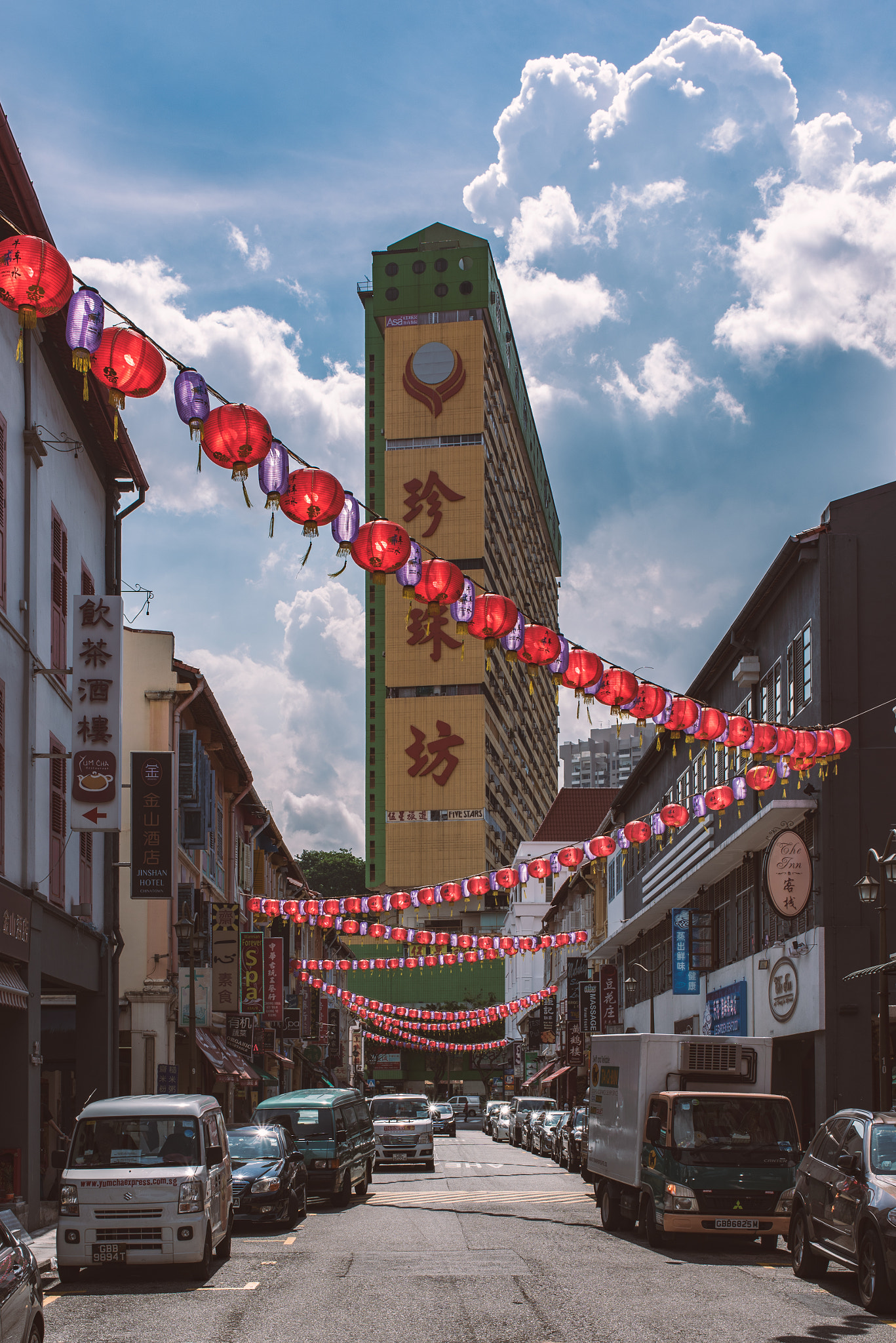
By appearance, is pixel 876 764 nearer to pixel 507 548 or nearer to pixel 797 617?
pixel 797 617

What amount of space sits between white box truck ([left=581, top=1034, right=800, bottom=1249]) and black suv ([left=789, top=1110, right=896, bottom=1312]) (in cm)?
200

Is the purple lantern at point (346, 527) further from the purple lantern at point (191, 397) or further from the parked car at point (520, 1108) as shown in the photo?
the parked car at point (520, 1108)

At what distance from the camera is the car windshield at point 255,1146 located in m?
22.0

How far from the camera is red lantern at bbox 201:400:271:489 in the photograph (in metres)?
13.4

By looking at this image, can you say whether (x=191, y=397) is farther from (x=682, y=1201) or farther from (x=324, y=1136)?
(x=324, y=1136)

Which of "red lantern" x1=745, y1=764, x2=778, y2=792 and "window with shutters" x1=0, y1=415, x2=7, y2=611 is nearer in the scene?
"window with shutters" x1=0, y1=415, x2=7, y2=611

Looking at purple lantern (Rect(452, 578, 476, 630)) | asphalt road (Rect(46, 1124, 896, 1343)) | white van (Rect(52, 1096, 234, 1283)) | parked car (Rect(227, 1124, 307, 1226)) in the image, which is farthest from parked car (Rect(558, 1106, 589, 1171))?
white van (Rect(52, 1096, 234, 1283))

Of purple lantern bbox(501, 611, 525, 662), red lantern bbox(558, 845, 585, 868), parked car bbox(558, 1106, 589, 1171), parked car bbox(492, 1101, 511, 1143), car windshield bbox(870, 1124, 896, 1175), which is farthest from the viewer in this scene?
parked car bbox(492, 1101, 511, 1143)

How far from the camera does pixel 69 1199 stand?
15047 mm

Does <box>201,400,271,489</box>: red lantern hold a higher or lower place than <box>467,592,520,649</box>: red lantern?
higher

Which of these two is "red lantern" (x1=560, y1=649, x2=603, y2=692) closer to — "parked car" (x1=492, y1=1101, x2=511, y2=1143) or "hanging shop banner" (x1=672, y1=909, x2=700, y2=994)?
"hanging shop banner" (x1=672, y1=909, x2=700, y2=994)

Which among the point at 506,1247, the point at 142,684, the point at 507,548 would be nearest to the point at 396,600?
the point at 507,548

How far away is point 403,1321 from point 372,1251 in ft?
19.7

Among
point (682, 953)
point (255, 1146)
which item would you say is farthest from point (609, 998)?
point (255, 1146)
